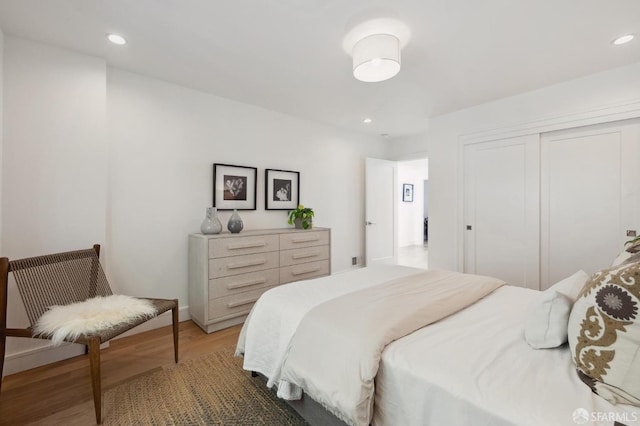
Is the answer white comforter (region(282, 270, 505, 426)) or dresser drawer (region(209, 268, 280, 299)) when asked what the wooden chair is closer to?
dresser drawer (region(209, 268, 280, 299))

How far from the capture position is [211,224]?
9.41ft

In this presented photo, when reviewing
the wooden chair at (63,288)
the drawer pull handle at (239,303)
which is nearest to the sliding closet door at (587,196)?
the drawer pull handle at (239,303)

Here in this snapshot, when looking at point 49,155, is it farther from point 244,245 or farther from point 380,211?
point 380,211

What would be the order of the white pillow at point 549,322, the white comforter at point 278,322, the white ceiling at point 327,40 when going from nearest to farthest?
1. the white pillow at point 549,322
2. the white comforter at point 278,322
3. the white ceiling at point 327,40

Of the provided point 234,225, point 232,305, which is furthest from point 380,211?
point 232,305

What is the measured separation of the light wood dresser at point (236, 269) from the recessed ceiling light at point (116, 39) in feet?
5.44

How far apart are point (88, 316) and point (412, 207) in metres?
7.60

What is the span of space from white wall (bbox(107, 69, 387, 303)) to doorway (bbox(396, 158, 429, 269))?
4630 mm

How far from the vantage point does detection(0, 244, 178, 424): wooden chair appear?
1597 mm

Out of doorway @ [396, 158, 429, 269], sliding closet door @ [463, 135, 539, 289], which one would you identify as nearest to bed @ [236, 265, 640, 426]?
sliding closet door @ [463, 135, 539, 289]

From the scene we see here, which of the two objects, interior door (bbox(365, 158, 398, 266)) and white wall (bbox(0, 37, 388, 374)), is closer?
white wall (bbox(0, 37, 388, 374))

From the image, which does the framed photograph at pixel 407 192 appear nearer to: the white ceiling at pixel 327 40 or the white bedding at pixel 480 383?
the white ceiling at pixel 327 40

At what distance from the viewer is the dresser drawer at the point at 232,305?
2.67 metres

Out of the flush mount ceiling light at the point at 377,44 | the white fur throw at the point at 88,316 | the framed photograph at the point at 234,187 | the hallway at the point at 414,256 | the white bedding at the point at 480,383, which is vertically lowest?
the hallway at the point at 414,256
